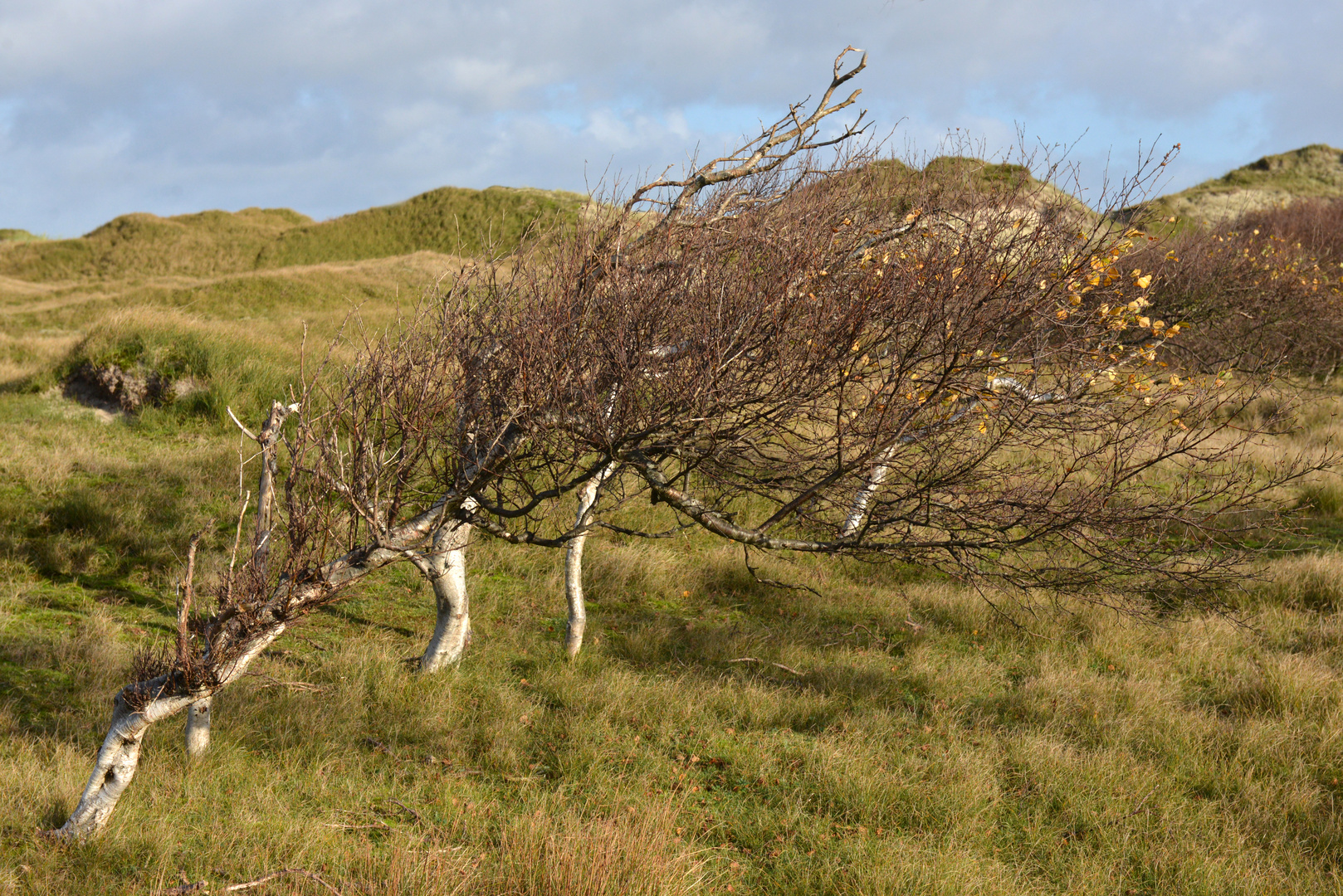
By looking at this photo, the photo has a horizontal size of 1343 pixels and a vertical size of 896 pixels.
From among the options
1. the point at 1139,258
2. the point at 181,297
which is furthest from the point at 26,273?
the point at 1139,258

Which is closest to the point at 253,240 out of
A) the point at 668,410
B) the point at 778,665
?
the point at 778,665

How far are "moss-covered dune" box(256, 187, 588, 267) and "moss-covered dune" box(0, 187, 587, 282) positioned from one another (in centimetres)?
4

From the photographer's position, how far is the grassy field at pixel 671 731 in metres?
4.41

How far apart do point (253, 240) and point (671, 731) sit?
40.6 metres

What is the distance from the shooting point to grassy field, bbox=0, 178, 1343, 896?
4410mm

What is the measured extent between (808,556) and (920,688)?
3145 millimetres

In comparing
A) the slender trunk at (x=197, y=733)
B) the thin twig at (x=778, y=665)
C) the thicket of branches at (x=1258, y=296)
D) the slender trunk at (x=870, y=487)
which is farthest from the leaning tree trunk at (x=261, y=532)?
the thicket of branches at (x=1258, y=296)

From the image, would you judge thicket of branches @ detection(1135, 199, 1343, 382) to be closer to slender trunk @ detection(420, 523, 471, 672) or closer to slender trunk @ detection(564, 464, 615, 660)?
slender trunk @ detection(564, 464, 615, 660)

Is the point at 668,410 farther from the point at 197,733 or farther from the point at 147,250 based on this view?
the point at 147,250

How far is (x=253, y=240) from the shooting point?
39469mm

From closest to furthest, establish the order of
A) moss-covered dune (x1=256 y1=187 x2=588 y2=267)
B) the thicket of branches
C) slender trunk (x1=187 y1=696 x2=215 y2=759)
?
slender trunk (x1=187 y1=696 x2=215 y2=759)
the thicket of branches
moss-covered dune (x1=256 y1=187 x2=588 y2=267)

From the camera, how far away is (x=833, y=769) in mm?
5613

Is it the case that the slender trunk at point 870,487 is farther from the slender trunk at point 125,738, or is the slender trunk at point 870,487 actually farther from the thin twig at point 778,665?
the slender trunk at point 125,738

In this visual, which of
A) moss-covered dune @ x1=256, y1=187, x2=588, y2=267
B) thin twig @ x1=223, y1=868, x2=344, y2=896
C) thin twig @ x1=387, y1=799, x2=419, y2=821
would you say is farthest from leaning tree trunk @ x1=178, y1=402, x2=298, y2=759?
moss-covered dune @ x1=256, y1=187, x2=588, y2=267
